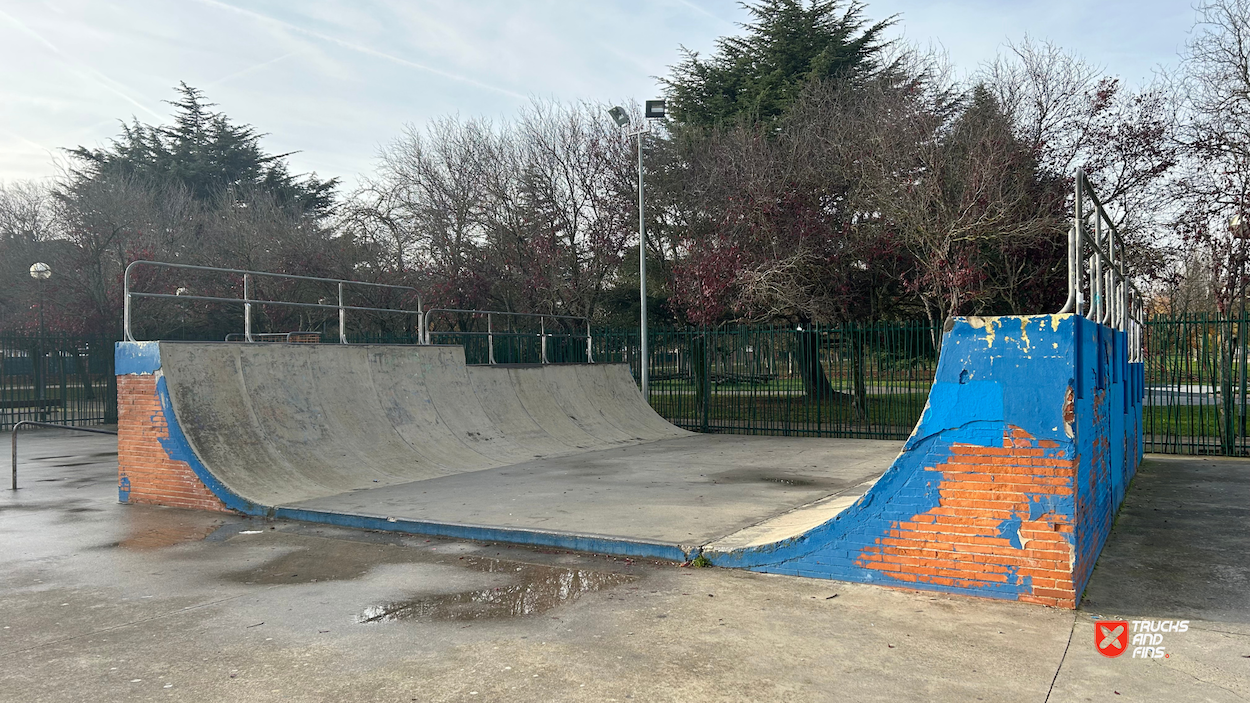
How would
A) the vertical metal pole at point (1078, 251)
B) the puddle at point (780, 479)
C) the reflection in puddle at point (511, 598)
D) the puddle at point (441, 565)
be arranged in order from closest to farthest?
the reflection in puddle at point (511, 598) → the puddle at point (441, 565) → the vertical metal pole at point (1078, 251) → the puddle at point (780, 479)

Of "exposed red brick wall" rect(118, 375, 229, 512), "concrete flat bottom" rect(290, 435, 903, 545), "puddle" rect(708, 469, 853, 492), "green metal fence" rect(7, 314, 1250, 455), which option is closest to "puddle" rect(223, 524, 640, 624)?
"concrete flat bottom" rect(290, 435, 903, 545)

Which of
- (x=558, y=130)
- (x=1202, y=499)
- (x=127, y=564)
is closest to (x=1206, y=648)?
(x=1202, y=499)

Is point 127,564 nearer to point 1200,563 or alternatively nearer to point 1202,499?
point 1200,563

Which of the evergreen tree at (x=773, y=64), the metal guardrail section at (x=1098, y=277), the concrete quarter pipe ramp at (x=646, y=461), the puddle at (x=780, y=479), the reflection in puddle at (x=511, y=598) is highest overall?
the evergreen tree at (x=773, y=64)

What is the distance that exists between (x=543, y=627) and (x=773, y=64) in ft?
80.4

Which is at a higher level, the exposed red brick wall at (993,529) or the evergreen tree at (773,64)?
the evergreen tree at (773,64)

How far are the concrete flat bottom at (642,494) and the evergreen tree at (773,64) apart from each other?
14.7m

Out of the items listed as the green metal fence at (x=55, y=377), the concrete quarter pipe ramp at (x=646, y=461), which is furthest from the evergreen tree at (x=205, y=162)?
Result: the concrete quarter pipe ramp at (x=646, y=461)

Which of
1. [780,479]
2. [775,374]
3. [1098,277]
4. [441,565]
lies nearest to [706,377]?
[775,374]

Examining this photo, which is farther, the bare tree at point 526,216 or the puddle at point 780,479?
the bare tree at point 526,216

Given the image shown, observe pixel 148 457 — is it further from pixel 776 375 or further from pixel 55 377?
pixel 55 377

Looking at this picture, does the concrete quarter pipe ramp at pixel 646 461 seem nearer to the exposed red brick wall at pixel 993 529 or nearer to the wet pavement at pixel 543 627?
the exposed red brick wall at pixel 993 529

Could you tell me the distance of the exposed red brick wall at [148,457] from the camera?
946 centimetres

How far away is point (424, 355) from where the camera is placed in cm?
1370
